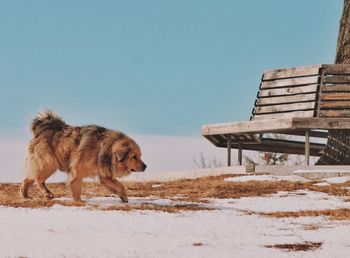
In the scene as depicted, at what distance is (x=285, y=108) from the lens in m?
22.0

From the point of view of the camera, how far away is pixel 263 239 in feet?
28.7

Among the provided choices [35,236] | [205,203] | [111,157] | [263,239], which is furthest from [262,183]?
[35,236]

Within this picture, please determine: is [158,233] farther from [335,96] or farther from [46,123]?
[335,96]

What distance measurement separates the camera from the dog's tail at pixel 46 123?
468 inches

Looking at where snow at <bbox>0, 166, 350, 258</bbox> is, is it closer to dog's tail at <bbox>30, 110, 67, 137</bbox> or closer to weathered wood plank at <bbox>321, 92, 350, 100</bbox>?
dog's tail at <bbox>30, 110, 67, 137</bbox>

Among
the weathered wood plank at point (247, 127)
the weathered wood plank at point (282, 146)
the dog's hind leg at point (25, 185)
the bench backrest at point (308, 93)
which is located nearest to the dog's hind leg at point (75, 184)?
the dog's hind leg at point (25, 185)

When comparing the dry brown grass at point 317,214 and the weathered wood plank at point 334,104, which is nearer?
the dry brown grass at point 317,214

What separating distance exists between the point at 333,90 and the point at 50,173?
12443mm

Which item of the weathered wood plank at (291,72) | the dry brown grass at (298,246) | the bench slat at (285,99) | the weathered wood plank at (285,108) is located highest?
the weathered wood plank at (291,72)

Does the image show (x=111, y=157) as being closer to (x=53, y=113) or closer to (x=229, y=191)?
(x=53, y=113)

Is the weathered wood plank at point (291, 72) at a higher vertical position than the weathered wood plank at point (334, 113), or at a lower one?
higher

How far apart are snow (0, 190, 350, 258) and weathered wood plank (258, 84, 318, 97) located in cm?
1072

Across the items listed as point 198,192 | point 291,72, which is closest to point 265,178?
point 198,192

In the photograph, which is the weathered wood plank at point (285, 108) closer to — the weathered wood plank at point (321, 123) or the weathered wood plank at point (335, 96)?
the weathered wood plank at point (335, 96)
